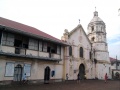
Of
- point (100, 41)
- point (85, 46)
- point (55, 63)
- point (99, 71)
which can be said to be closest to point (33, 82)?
point (55, 63)

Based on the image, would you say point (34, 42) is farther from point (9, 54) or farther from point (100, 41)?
point (100, 41)

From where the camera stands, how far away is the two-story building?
1652 centimetres

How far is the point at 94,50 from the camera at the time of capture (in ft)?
110

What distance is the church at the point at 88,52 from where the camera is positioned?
87.7ft

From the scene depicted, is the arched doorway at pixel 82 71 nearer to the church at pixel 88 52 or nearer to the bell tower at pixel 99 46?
the church at pixel 88 52

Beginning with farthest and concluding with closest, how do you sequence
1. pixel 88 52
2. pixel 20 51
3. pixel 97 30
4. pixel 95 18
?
1. pixel 95 18
2. pixel 97 30
3. pixel 88 52
4. pixel 20 51

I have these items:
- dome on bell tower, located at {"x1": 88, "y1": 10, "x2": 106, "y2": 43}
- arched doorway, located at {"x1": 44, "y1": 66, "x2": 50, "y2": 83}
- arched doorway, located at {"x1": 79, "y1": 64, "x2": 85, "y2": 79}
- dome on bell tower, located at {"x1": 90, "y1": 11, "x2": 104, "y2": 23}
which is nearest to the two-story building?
arched doorway, located at {"x1": 44, "y1": 66, "x2": 50, "y2": 83}

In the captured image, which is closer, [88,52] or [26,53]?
[26,53]

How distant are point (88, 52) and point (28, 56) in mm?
16676

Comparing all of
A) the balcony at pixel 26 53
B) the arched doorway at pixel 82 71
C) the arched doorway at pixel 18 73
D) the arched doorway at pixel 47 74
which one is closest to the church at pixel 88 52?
the arched doorway at pixel 82 71

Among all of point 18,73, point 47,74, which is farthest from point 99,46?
point 18,73

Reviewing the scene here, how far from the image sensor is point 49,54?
70.9 feet

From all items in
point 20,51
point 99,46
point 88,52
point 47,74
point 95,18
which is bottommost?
point 47,74

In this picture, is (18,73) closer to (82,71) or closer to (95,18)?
(82,71)
